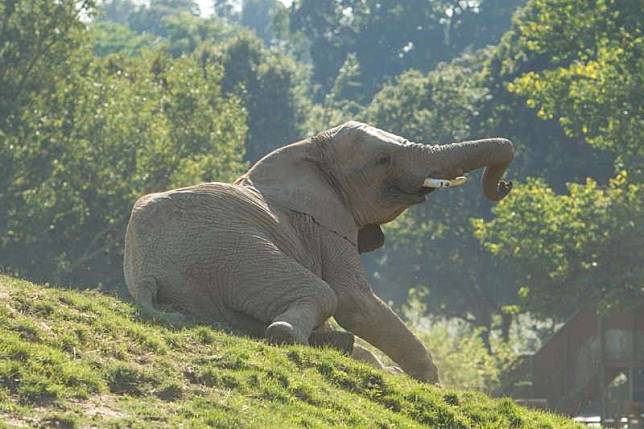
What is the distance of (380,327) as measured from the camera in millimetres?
15453

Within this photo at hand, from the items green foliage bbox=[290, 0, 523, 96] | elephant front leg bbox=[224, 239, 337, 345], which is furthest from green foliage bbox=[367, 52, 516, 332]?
elephant front leg bbox=[224, 239, 337, 345]

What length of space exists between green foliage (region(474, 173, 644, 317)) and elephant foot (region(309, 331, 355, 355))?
2503 cm

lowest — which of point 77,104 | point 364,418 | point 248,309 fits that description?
point 364,418

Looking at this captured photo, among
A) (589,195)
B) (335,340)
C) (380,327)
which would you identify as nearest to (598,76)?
(589,195)

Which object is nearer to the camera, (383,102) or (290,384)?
(290,384)

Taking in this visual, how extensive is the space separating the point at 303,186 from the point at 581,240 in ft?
80.9

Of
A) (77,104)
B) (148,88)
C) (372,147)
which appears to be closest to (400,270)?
(148,88)

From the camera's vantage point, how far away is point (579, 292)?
41.3 m

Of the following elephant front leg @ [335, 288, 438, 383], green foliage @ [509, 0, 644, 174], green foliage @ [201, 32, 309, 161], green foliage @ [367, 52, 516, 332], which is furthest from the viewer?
green foliage @ [201, 32, 309, 161]

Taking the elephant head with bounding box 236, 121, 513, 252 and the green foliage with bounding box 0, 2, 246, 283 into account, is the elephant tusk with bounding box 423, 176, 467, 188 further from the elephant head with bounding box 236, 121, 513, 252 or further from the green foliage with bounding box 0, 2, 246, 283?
the green foliage with bounding box 0, 2, 246, 283

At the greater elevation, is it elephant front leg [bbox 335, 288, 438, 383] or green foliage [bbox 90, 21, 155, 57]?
green foliage [bbox 90, 21, 155, 57]

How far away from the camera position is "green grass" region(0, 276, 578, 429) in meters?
11.1

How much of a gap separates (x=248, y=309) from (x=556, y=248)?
26063 mm

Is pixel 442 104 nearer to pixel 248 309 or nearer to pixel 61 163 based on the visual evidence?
pixel 61 163
